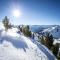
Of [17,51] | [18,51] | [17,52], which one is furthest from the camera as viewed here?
[18,51]

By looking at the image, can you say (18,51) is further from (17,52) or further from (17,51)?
(17,52)

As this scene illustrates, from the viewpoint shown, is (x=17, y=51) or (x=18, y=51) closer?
(x=17, y=51)

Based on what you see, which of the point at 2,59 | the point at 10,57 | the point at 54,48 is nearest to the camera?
the point at 2,59

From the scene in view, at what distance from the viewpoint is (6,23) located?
122 ft

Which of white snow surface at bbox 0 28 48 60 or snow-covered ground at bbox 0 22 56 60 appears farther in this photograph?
snow-covered ground at bbox 0 22 56 60

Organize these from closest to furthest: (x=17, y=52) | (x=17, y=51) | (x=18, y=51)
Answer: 1. (x=17, y=52)
2. (x=17, y=51)
3. (x=18, y=51)

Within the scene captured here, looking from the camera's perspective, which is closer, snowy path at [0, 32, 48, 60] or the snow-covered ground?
snowy path at [0, 32, 48, 60]

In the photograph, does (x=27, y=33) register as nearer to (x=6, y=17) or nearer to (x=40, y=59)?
(x=6, y=17)

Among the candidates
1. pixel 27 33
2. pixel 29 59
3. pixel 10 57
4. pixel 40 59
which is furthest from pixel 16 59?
pixel 27 33

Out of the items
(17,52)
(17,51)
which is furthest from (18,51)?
(17,52)

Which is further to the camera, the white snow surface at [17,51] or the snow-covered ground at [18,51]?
the snow-covered ground at [18,51]

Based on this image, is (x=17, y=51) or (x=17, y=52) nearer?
(x=17, y=52)

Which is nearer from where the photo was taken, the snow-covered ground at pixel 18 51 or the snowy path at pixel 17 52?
the snowy path at pixel 17 52

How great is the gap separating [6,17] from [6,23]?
6.62 feet
